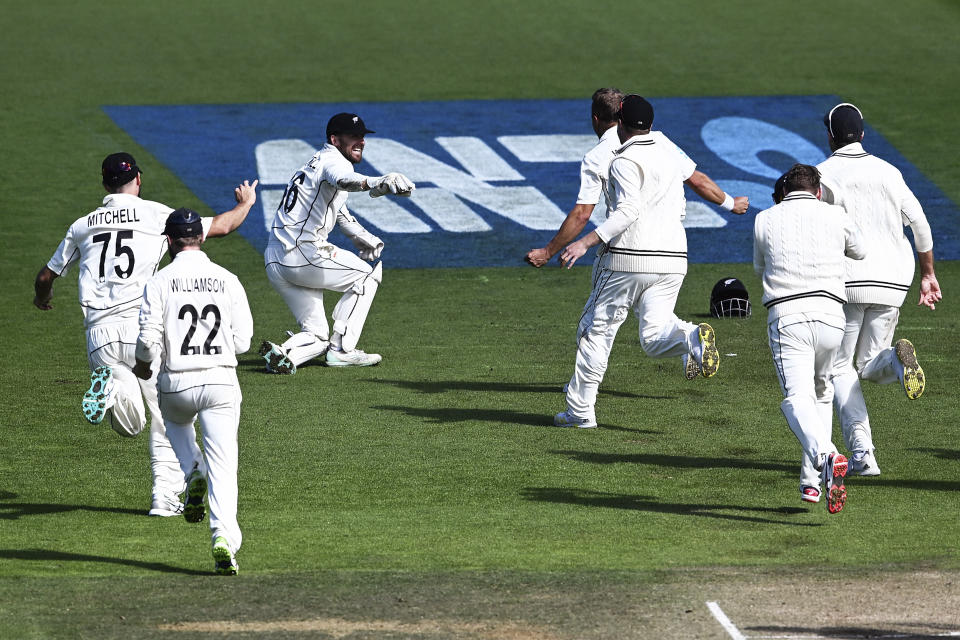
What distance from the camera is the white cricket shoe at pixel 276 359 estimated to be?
12719mm

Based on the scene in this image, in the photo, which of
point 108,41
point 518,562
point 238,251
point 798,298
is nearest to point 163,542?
point 518,562

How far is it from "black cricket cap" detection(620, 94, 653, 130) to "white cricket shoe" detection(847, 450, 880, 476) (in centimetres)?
268

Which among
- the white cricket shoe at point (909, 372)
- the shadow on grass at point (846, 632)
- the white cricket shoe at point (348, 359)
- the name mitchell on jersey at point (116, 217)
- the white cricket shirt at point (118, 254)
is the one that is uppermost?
the name mitchell on jersey at point (116, 217)

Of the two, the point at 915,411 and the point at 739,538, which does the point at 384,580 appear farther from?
the point at 915,411

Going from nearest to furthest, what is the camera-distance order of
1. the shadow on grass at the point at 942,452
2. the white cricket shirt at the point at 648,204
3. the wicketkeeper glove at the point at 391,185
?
the shadow on grass at the point at 942,452
the white cricket shirt at the point at 648,204
the wicketkeeper glove at the point at 391,185

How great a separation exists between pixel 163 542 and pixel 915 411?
595 centimetres

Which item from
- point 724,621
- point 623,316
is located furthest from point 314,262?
point 724,621

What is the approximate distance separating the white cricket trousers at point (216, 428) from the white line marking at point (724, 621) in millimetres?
2391

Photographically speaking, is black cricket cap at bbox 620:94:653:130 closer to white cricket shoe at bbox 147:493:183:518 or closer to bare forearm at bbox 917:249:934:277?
bare forearm at bbox 917:249:934:277

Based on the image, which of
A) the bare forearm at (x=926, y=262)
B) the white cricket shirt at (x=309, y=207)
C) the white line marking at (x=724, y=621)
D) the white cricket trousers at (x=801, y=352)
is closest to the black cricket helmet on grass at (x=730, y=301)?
the white cricket shirt at (x=309, y=207)

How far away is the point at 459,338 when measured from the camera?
14219 millimetres

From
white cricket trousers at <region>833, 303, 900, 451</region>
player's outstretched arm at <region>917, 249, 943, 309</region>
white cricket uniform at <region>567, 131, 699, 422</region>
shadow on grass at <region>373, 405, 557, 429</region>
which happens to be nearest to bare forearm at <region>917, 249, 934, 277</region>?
player's outstretched arm at <region>917, 249, 943, 309</region>

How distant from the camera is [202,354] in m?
7.53

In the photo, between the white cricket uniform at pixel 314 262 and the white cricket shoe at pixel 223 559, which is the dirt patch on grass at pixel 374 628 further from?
the white cricket uniform at pixel 314 262
